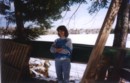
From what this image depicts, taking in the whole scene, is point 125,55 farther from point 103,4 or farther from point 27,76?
point 27,76

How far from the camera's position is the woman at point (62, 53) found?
11.6 ft

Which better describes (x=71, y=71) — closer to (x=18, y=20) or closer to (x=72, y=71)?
(x=72, y=71)

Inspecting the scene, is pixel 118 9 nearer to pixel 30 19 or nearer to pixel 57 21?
pixel 57 21

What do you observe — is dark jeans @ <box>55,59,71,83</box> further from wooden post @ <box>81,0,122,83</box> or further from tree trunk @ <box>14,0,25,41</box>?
tree trunk @ <box>14,0,25,41</box>

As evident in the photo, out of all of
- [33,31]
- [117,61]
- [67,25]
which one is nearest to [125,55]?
[117,61]

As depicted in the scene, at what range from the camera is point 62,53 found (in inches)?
140

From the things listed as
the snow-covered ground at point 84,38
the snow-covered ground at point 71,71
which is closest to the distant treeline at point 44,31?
the snow-covered ground at point 84,38

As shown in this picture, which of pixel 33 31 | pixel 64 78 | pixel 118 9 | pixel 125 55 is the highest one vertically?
pixel 118 9

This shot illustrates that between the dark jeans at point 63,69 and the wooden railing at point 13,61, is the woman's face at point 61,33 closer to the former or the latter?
the dark jeans at point 63,69

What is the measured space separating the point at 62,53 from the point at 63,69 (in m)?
0.18

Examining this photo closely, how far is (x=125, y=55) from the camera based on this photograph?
348 cm

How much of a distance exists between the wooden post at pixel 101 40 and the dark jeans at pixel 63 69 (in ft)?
0.65

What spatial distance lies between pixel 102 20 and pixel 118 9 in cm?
19

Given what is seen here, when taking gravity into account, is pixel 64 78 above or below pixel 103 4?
below
